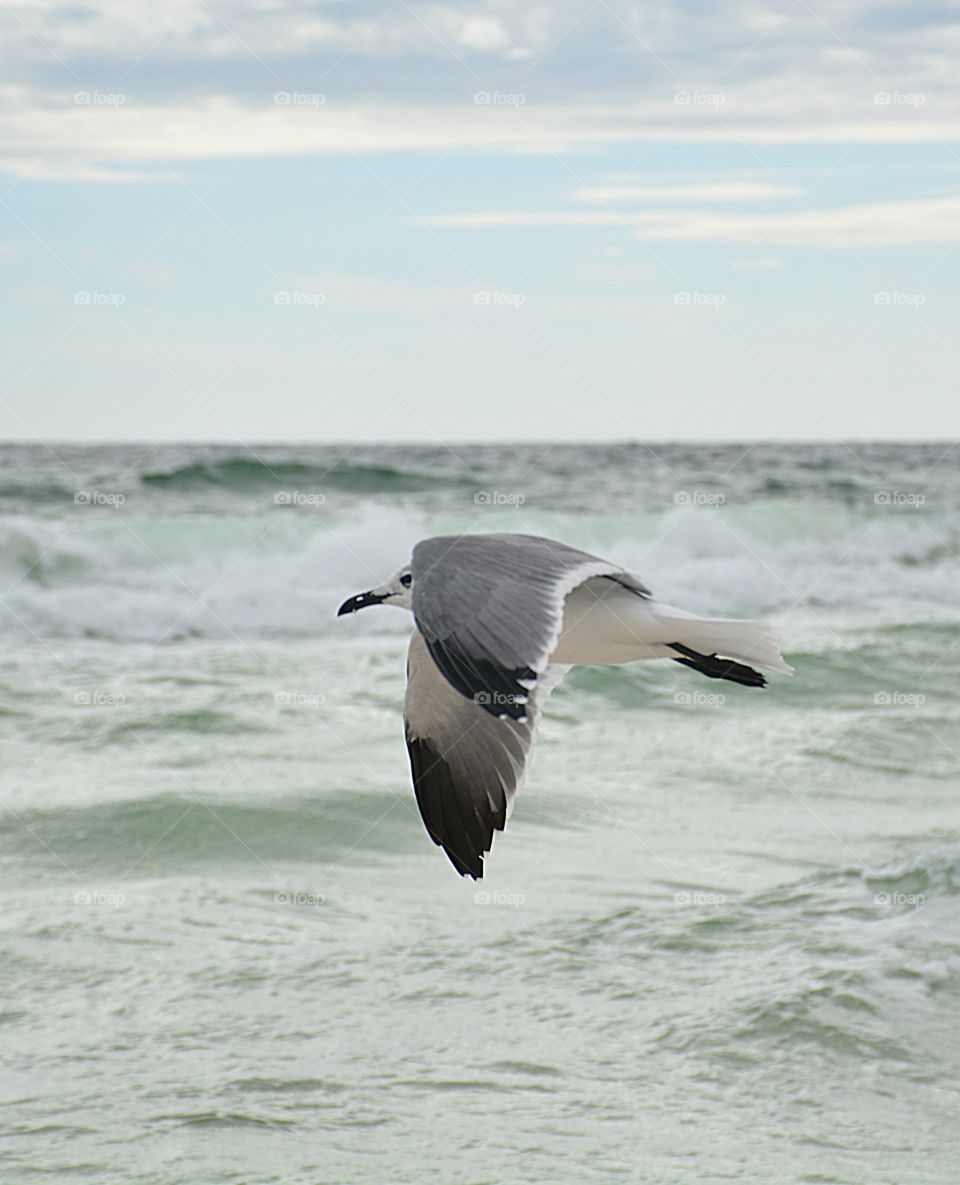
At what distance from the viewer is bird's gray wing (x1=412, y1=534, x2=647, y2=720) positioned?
311cm

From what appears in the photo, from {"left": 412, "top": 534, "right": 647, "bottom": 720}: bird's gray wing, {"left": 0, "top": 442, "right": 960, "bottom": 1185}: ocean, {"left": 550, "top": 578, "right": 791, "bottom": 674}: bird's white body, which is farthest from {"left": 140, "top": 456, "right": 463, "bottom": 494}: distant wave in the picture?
{"left": 412, "top": 534, "right": 647, "bottom": 720}: bird's gray wing

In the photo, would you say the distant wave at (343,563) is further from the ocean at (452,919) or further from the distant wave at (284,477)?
the distant wave at (284,477)

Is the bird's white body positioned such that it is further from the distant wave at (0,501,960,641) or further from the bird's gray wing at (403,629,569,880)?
the distant wave at (0,501,960,641)

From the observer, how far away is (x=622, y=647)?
14.1 ft

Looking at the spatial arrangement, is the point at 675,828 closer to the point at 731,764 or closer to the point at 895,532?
the point at 731,764

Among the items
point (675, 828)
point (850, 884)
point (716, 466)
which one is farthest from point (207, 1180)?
point (716, 466)

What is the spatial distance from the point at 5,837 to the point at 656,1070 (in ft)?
12.7

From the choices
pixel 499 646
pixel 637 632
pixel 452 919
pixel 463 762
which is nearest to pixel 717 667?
pixel 637 632

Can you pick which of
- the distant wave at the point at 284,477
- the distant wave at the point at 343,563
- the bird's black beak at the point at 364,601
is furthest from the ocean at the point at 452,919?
the distant wave at the point at 284,477

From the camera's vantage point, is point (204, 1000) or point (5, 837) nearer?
point (204, 1000)

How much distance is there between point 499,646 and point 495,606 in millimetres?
185

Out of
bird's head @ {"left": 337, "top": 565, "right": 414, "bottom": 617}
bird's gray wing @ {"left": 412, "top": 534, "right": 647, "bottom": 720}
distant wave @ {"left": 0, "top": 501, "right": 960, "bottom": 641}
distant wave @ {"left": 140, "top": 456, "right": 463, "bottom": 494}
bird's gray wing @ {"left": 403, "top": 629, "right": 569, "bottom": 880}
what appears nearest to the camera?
bird's gray wing @ {"left": 412, "top": 534, "right": 647, "bottom": 720}

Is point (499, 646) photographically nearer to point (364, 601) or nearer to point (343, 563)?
point (364, 601)

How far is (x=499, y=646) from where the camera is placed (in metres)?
3.20
